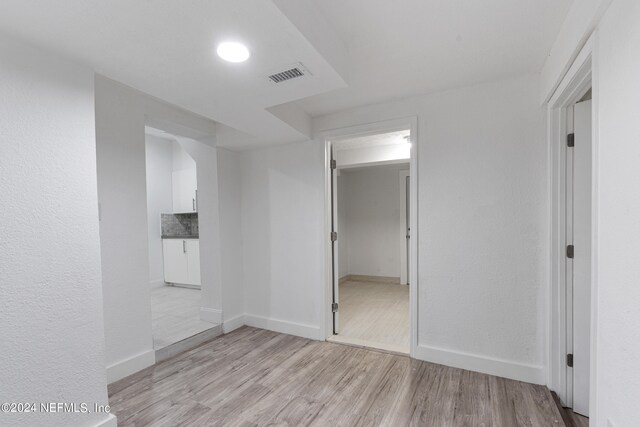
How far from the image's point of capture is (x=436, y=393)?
2021mm

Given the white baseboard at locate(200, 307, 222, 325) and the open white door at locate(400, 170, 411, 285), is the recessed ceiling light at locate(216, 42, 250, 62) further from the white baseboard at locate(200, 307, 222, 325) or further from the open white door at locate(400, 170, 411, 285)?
the open white door at locate(400, 170, 411, 285)

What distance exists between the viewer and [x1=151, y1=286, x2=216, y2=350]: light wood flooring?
2.82 metres

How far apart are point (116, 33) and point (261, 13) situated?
0.65 meters

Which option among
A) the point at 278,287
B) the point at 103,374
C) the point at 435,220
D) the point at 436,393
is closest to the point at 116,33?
the point at 103,374

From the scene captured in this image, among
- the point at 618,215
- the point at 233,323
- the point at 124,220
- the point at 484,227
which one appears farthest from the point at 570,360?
the point at 124,220

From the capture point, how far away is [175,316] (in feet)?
11.3

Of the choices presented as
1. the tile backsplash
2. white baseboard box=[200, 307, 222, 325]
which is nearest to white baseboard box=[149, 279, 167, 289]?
the tile backsplash

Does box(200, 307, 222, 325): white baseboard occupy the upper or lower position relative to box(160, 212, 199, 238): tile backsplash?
lower

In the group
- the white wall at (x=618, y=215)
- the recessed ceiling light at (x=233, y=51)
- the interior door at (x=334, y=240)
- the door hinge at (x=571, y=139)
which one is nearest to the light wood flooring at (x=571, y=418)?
the white wall at (x=618, y=215)

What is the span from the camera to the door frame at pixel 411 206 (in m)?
2.49

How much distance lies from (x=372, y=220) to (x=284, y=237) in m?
Result: 2.87

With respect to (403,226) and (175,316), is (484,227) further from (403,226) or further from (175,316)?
(175,316)

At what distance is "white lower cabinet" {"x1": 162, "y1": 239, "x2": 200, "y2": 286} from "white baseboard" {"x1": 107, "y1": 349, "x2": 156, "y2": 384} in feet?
8.22

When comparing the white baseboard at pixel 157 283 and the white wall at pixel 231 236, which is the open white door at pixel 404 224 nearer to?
the white wall at pixel 231 236
